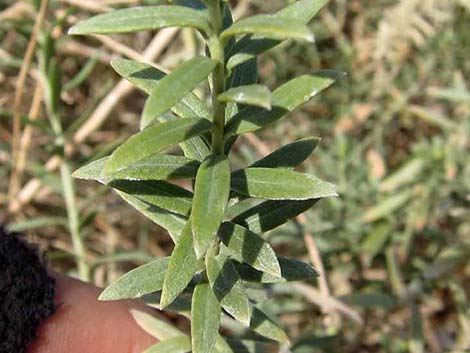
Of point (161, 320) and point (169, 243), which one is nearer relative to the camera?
point (161, 320)

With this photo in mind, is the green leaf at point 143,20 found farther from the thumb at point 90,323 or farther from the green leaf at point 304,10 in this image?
the thumb at point 90,323

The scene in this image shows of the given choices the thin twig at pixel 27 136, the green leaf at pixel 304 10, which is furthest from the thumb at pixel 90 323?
the thin twig at pixel 27 136

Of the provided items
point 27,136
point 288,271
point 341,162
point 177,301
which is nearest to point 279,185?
point 288,271

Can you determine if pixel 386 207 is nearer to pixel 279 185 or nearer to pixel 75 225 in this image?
pixel 75 225

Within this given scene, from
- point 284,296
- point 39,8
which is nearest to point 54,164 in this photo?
point 39,8

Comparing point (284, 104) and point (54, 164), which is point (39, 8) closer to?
point (54, 164)

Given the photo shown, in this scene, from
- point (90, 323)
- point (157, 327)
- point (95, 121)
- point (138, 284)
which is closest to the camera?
point (138, 284)
